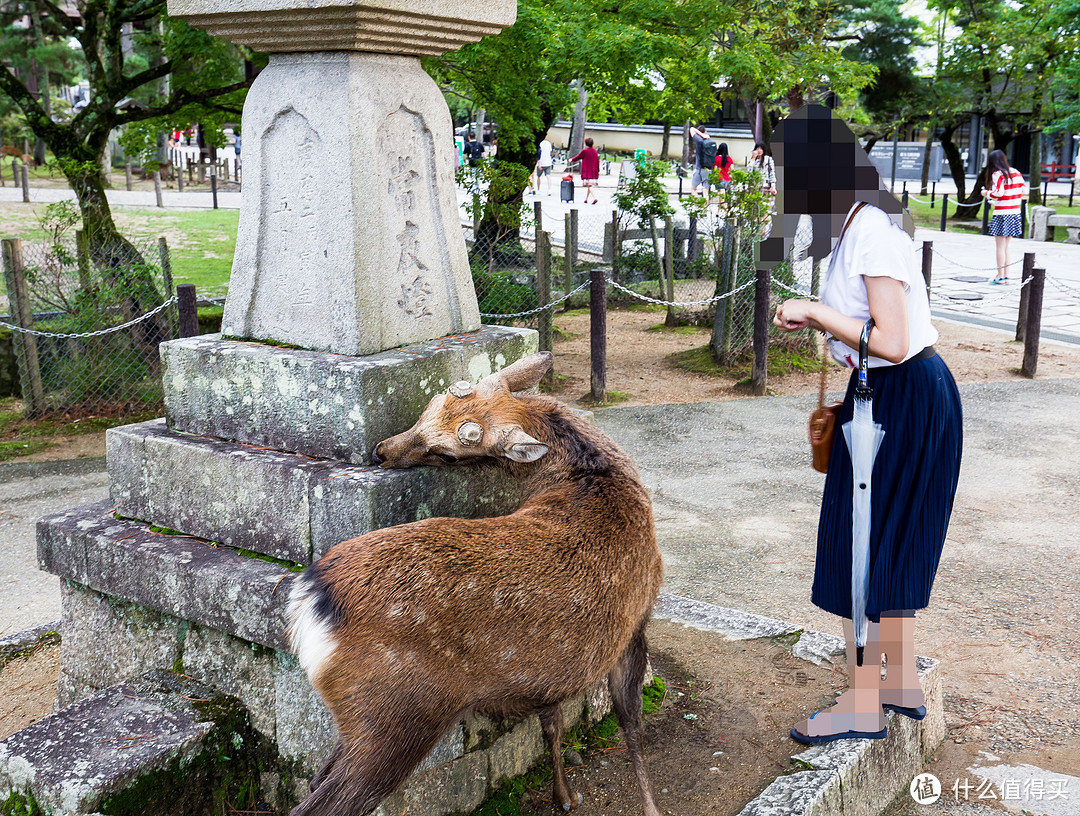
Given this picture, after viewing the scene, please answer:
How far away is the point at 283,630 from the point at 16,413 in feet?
20.1

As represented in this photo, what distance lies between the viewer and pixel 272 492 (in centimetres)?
282

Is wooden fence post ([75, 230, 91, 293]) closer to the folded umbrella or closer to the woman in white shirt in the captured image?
the woman in white shirt

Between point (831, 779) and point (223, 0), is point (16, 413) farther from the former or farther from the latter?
point (831, 779)

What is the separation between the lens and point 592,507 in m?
2.55

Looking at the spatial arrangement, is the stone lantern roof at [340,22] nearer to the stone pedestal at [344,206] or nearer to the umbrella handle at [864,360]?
the stone pedestal at [344,206]

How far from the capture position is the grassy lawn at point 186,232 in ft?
42.6

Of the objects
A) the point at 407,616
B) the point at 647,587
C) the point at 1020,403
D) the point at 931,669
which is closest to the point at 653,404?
the point at 1020,403

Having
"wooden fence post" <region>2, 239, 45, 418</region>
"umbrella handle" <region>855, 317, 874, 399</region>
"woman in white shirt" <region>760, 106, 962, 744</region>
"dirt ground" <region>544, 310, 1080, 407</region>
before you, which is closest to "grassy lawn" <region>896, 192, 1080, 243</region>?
"dirt ground" <region>544, 310, 1080, 407</region>

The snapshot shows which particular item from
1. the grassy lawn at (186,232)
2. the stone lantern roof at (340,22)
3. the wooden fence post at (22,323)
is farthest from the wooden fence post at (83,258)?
the stone lantern roof at (340,22)

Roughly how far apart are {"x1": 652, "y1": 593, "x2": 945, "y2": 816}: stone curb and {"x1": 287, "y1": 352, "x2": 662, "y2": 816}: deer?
1.31ft

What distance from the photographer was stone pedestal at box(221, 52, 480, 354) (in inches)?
112

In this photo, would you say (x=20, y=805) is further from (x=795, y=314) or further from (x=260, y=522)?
(x=795, y=314)

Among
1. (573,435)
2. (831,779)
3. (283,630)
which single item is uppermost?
(573,435)

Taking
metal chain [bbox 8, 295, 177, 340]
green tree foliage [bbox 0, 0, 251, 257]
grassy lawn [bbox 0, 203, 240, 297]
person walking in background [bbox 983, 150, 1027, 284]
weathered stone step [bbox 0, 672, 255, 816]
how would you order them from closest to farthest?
weathered stone step [bbox 0, 672, 255, 816], metal chain [bbox 8, 295, 177, 340], green tree foliage [bbox 0, 0, 251, 257], grassy lawn [bbox 0, 203, 240, 297], person walking in background [bbox 983, 150, 1027, 284]
